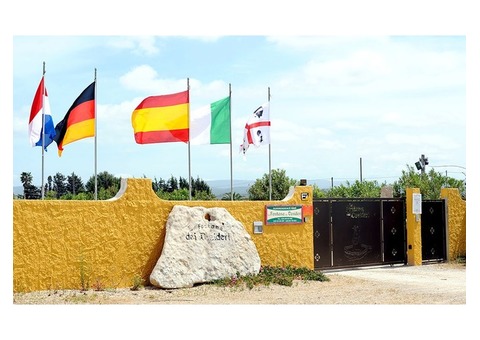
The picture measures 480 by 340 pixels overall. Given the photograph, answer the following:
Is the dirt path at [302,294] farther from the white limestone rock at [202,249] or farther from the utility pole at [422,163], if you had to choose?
the utility pole at [422,163]

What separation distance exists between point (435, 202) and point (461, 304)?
360 inches

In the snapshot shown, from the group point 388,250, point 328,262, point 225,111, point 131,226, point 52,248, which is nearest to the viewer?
point 52,248

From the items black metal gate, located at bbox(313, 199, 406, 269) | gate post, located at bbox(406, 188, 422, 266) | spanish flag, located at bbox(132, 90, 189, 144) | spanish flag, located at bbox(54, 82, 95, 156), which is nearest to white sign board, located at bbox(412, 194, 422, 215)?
gate post, located at bbox(406, 188, 422, 266)

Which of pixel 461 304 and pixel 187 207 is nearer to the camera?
pixel 461 304

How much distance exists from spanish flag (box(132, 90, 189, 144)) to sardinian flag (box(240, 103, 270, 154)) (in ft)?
7.77

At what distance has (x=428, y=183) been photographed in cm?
3375

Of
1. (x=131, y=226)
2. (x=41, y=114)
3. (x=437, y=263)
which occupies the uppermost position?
(x=41, y=114)

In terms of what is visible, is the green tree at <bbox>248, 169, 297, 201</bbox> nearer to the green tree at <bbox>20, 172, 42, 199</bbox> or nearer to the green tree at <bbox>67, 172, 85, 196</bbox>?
the green tree at <bbox>20, 172, 42, 199</bbox>

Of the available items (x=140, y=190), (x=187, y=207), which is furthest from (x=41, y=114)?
(x=187, y=207)

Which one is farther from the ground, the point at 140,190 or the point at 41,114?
the point at 41,114

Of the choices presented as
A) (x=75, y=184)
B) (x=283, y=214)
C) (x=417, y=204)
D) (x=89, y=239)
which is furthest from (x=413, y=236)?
(x=75, y=184)

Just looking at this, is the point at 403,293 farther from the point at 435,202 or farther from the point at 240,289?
the point at 435,202

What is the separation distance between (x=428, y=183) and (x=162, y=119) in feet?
69.2

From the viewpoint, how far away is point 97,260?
1454 cm
